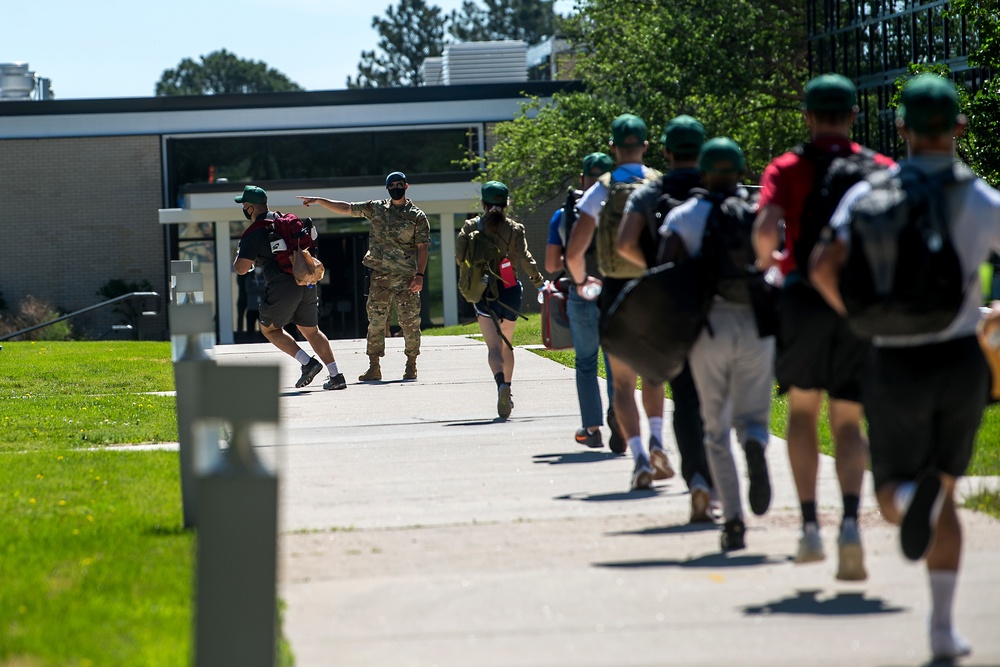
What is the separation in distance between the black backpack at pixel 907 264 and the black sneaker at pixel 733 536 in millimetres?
1724

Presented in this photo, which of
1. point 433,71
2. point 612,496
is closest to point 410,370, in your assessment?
point 612,496

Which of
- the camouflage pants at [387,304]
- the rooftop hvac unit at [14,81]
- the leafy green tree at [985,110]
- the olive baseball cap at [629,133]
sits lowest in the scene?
the camouflage pants at [387,304]

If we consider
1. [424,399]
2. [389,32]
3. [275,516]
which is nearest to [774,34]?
[424,399]

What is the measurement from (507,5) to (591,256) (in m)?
101

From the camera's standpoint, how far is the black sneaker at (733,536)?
5754mm

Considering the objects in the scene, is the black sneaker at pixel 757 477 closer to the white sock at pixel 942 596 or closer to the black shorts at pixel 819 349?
the black shorts at pixel 819 349

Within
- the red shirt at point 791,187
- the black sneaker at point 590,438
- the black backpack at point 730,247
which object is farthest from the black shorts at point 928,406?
the black sneaker at point 590,438

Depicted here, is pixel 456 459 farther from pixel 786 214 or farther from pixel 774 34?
pixel 774 34

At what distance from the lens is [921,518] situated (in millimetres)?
4047

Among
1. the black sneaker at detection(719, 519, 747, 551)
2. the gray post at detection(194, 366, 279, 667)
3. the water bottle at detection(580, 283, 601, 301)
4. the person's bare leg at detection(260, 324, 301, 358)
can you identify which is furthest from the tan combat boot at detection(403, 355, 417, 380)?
the gray post at detection(194, 366, 279, 667)

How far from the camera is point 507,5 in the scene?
348ft

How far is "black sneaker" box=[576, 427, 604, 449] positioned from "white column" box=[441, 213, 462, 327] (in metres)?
24.8

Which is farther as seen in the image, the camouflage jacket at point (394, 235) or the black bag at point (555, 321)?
the camouflage jacket at point (394, 235)

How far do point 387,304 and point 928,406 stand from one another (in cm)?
1053
